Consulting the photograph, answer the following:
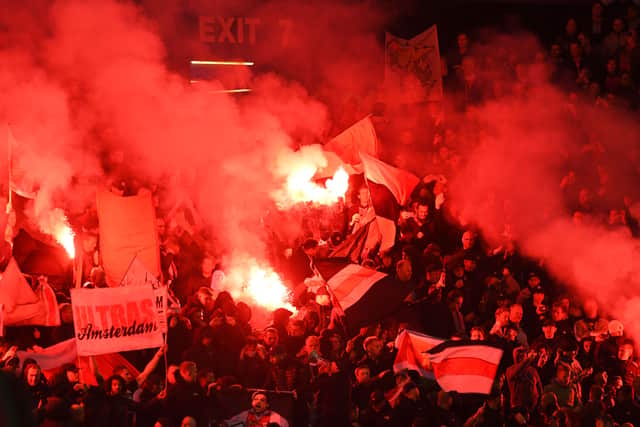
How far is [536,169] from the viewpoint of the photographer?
8656 mm

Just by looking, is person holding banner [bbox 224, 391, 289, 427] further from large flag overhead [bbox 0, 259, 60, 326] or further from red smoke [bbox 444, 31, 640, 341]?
red smoke [bbox 444, 31, 640, 341]

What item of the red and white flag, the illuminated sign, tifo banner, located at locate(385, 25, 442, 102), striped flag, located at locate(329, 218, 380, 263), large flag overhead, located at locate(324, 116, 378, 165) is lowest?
the red and white flag

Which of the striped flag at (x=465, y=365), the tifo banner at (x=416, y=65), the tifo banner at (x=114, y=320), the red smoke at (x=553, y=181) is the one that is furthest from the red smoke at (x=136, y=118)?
the striped flag at (x=465, y=365)

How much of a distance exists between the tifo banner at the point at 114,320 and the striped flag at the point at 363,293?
4.53 ft

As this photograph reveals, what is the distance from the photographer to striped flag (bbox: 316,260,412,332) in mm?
7109

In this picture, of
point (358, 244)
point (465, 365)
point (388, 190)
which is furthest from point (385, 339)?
point (388, 190)

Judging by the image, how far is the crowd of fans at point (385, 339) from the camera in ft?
20.4

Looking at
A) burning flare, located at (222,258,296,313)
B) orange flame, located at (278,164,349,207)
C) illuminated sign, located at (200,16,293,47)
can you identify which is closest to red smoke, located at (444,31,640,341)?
orange flame, located at (278,164,349,207)

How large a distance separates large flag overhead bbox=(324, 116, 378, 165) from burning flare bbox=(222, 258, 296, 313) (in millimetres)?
1394

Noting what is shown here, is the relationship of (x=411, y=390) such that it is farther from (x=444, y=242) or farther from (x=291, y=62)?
(x=291, y=62)

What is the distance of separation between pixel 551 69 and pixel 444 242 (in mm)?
2115

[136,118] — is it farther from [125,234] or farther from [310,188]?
[310,188]

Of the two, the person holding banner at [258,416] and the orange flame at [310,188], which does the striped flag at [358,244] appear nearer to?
the orange flame at [310,188]

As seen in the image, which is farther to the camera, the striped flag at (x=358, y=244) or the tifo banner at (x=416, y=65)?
the tifo banner at (x=416, y=65)
